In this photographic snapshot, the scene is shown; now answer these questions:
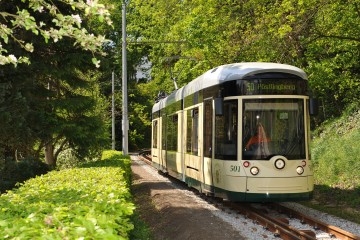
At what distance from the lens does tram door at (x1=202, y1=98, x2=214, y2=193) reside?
1222 cm

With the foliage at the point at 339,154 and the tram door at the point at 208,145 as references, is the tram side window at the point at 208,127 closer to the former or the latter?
the tram door at the point at 208,145

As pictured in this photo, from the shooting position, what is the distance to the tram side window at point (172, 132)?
685 inches

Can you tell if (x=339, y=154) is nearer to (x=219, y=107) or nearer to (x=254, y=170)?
(x=254, y=170)

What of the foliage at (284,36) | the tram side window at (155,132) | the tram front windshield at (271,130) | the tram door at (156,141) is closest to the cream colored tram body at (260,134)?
the tram front windshield at (271,130)

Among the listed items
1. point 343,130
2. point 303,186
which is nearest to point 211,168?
point 303,186

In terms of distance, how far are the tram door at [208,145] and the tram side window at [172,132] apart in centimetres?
452

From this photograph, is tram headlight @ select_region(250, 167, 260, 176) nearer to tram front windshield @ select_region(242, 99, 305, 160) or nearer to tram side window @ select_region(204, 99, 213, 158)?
tram front windshield @ select_region(242, 99, 305, 160)

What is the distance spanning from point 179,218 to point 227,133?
7.20ft

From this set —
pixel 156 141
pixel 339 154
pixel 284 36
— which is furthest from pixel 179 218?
pixel 156 141

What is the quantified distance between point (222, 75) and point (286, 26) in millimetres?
5747

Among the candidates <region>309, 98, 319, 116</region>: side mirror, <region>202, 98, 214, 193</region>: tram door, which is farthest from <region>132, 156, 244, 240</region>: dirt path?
<region>309, 98, 319, 116</region>: side mirror

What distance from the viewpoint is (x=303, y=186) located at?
440 inches

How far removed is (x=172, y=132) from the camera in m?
18.1

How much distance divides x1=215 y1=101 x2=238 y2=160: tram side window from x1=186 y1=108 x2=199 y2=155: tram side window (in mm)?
1841
